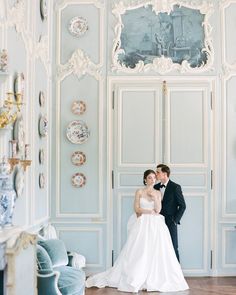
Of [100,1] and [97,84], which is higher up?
[100,1]

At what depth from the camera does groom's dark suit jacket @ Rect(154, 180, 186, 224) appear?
7582 millimetres

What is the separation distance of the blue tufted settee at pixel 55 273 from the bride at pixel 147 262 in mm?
1196

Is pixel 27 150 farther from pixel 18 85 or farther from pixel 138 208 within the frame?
pixel 138 208

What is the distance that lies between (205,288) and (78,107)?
117 inches

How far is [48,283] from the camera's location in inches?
196

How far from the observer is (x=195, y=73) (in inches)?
320

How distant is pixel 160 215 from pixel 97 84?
206 centimetres

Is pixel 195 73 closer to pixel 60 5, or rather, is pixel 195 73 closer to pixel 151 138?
pixel 151 138

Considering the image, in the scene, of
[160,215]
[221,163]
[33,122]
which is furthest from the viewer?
[221,163]

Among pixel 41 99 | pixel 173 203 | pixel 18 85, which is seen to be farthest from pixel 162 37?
pixel 18 85

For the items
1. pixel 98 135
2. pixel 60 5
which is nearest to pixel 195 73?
pixel 98 135

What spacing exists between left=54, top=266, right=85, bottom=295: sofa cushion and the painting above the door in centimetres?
341

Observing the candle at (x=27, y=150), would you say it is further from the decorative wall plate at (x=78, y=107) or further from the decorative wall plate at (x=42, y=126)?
the decorative wall plate at (x=78, y=107)

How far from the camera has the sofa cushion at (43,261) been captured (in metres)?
5.07
